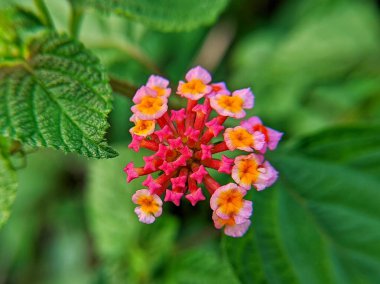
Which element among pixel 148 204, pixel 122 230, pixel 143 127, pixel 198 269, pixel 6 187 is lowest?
pixel 122 230

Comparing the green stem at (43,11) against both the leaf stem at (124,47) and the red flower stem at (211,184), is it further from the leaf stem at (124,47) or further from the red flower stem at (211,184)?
the red flower stem at (211,184)

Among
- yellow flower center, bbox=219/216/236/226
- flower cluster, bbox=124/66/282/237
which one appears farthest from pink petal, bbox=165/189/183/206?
yellow flower center, bbox=219/216/236/226

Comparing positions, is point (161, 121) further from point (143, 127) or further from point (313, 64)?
point (313, 64)

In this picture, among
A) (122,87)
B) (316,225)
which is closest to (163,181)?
(122,87)

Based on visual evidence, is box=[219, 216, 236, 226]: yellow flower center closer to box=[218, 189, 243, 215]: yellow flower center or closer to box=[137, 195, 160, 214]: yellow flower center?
box=[218, 189, 243, 215]: yellow flower center

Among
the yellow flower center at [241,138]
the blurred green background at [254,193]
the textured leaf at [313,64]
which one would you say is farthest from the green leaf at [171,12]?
the textured leaf at [313,64]

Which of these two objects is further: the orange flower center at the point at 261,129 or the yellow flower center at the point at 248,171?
the orange flower center at the point at 261,129

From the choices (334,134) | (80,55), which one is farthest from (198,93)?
(334,134)
